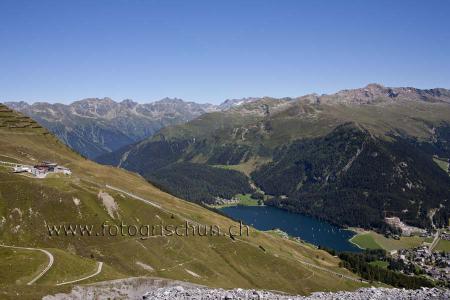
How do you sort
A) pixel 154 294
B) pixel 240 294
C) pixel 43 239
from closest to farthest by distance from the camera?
pixel 240 294 < pixel 154 294 < pixel 43 239

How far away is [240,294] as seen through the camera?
8381cm

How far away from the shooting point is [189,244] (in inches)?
6831

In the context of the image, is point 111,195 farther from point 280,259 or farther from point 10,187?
point 280,259

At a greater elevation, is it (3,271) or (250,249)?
(3,271)

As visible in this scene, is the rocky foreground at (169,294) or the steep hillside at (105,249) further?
the steep hillside at (105,249)

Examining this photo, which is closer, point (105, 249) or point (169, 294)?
point (169, 294)

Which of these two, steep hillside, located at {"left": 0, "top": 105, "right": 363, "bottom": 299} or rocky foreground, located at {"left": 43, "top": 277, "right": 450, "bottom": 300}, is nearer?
rocky foreground, located at {"left": 43, "top": 277, "right": 450, "bottom": 300}

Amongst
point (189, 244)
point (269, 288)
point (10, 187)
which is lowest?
point (269, 288)

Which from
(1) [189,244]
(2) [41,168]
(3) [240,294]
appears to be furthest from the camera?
(2) [41,168]

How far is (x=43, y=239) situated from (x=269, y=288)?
78.1m

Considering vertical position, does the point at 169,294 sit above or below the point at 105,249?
above

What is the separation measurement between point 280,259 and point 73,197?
293 feet

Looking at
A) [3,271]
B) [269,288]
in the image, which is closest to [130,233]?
[269,288]

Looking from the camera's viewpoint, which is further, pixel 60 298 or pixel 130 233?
pixel 130 233
